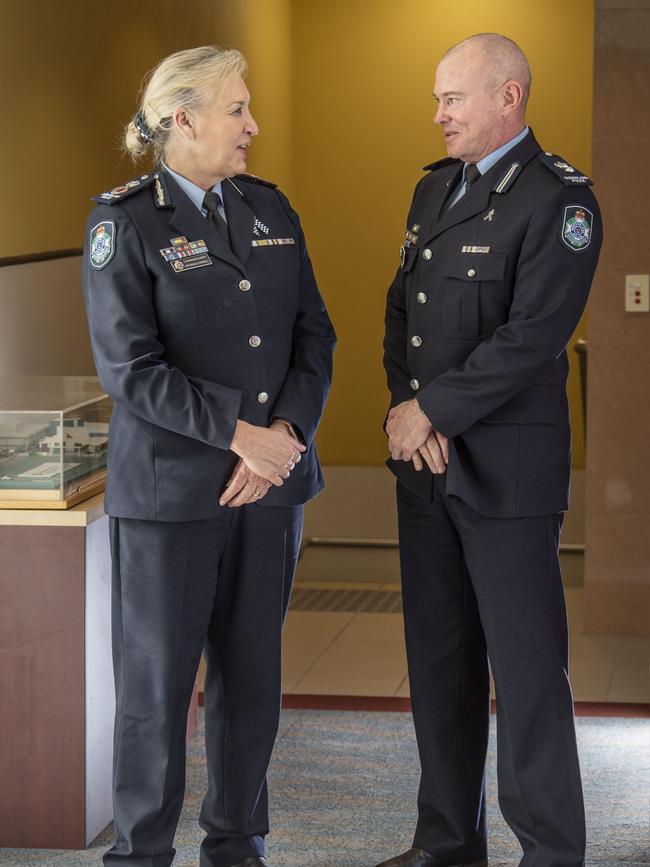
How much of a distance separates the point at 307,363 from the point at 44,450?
618 millimetres

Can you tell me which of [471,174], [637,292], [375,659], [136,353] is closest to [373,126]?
[637,292]

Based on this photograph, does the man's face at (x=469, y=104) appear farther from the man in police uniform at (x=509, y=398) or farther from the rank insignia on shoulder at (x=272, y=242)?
the rank insignia on shoulder at (x=272, y=242)

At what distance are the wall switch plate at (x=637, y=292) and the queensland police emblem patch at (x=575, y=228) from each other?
2201mm

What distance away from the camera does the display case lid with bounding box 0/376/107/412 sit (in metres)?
2.70

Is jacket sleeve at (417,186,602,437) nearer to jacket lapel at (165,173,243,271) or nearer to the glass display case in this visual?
jacket lapel at (165,173,243,271)

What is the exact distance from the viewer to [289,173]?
6586 millimetres

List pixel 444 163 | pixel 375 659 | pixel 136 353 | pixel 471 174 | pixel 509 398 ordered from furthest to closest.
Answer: pixel 375 659
pixel 444 163
pixel 471 174
pixel 509 398
pixel 136 353

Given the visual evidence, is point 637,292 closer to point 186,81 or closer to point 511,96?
point 511,96

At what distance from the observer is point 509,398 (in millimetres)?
2342

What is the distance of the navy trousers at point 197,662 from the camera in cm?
233

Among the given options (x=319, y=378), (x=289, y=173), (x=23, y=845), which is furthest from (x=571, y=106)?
(x=23, y=845)

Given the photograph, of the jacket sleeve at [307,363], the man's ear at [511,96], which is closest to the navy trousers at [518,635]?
the jacket sleeve at [307,363]

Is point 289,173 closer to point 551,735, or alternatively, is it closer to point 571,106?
point 571,106

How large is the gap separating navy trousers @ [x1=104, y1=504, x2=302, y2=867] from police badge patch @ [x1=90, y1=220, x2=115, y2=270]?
48 cm
